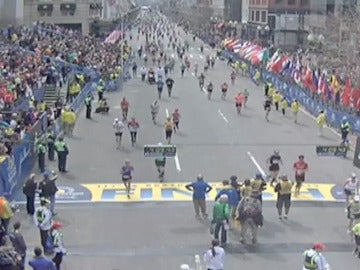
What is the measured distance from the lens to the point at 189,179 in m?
26.8

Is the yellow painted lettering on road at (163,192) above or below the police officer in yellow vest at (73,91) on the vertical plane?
below

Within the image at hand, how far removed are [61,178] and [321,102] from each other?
20392mm

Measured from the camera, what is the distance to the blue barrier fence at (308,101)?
3694 cm

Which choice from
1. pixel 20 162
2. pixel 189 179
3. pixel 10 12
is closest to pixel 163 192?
pixel 189 179

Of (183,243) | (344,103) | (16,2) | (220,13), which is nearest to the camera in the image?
(183,243)

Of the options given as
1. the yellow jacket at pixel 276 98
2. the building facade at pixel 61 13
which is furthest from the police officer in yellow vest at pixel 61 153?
the building facade at pixel 61 13

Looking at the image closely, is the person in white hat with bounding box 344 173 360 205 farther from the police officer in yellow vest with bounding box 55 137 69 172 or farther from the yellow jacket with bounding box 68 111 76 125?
the yellow jacket with bounding box 68 111 76 125

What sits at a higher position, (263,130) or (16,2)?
(16,2)

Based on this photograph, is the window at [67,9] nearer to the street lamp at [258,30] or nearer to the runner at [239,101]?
the street lamp at [258,30]

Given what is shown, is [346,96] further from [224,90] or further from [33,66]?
[33,66]

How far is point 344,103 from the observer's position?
1619 inches

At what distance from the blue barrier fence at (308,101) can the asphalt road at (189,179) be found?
1057 millimetres

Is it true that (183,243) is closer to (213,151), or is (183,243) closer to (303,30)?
(213,151)

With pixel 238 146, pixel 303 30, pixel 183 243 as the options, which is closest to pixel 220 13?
pixel 303 30
